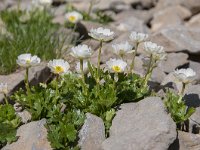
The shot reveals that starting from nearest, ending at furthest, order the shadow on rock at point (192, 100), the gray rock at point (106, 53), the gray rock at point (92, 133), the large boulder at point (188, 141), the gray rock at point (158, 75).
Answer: the gray rock at point (92, 133) < the large boulder at point (188, 141) < the shadow on rock at point (192, 100) < the gray rock at point (158, 75) < the gray rock at point (106, 53)

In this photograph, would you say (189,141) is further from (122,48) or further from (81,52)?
(81,52)

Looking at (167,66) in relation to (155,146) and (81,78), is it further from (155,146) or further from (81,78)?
(155,146)

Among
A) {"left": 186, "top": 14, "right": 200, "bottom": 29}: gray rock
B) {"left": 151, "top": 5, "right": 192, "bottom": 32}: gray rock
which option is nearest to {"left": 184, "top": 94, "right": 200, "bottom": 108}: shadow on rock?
{"left": 186, "top": 14, "right": 200, "bottom": 29}: gray rock

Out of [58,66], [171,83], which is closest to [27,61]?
[58,66]

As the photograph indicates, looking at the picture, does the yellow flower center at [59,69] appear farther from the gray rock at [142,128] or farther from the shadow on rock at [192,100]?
the shadow on rock at [192,100]

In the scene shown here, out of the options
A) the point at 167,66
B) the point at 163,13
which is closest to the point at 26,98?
the point at 167,66

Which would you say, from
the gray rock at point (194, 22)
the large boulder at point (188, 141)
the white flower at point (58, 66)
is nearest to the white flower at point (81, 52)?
the white flower at point (58, 66)
